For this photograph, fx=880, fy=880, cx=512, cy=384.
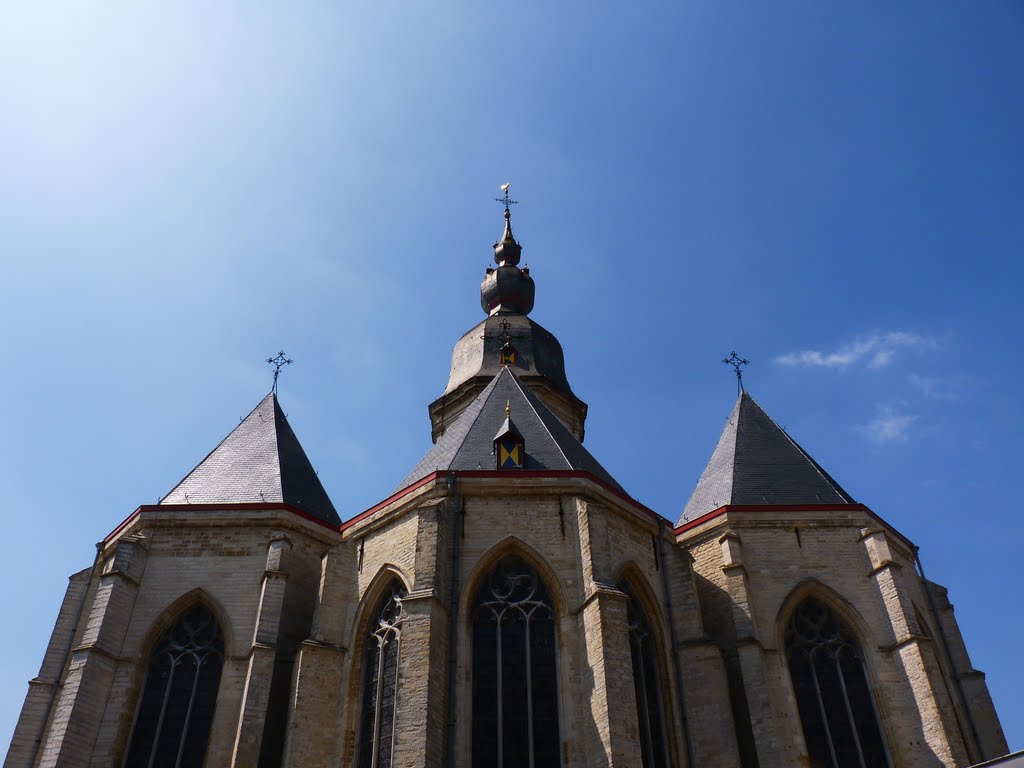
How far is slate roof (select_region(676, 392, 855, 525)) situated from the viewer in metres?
15.6

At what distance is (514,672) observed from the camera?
440 inches

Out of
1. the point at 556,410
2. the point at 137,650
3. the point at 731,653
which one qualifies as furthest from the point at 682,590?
the point at 556,410

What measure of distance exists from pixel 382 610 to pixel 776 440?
880cm

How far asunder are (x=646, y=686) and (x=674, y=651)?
0.68 m

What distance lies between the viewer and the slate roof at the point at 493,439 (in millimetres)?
13672

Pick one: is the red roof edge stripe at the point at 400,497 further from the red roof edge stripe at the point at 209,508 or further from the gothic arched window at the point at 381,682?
the gothic arched window at the point at 381,682

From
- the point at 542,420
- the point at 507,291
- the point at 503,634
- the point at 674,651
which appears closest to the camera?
the point at 503,634

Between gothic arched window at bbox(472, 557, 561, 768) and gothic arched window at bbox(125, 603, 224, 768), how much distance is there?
4.16m

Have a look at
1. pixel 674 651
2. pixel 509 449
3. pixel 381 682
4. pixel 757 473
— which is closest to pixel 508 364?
pixel 757 473

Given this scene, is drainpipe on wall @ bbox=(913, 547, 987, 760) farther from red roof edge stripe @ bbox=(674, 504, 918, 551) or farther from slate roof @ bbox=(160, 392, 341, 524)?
slate roof @ bbox=(160, 392, 341, 524)

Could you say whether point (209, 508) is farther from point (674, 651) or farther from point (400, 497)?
point (674, 651)

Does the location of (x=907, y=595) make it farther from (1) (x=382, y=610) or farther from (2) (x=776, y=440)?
(1) (x=382, y=610)

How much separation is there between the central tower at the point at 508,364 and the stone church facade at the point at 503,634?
21.3 feet

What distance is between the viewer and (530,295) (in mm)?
25750
